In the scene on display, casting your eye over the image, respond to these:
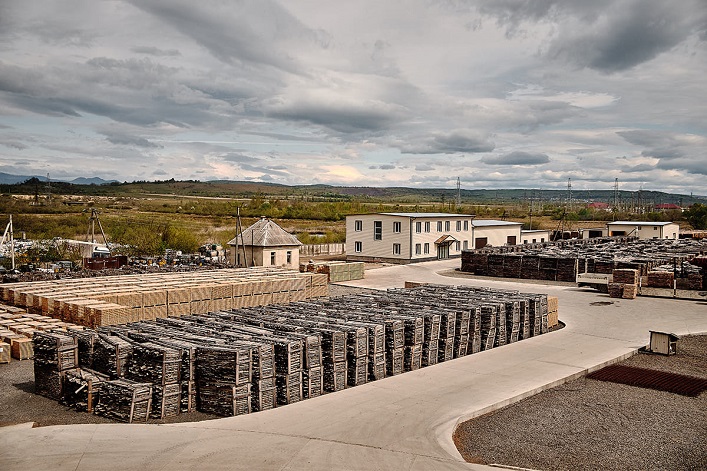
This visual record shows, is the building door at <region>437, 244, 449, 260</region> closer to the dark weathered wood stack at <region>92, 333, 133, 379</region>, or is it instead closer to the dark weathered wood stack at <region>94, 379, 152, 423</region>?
the dark weathered wood stack at <region>92, 333, 133, 379</region>

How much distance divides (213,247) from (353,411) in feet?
147

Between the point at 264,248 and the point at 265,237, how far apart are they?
887mm

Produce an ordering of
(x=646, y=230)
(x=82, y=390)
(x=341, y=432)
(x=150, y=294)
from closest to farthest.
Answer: (x=341, y=432) < (x=82, y=390) < (x=150, y=294) < (x=646, y=230)

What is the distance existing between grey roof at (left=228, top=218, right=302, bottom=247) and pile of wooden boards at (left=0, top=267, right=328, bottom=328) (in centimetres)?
1096

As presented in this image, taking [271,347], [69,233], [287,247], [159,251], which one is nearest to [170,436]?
[271,347]

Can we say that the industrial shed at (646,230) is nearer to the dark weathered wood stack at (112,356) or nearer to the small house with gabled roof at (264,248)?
the small house with gabled roof at (264,248)

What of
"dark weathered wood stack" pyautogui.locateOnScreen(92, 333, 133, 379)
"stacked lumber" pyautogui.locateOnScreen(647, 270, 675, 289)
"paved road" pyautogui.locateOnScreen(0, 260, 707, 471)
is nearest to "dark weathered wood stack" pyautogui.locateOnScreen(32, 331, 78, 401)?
"dark weathered wood stack" pyautogui.locateOnScreen(92, 333, 133, 379)

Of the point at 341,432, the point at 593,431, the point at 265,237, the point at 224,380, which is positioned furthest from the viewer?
the point at 265,237

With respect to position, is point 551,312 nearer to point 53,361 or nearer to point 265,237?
point 53,361

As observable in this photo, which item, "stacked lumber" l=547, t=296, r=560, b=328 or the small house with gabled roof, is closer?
"stacked lumber" l=547, t=296, r=560, b=328

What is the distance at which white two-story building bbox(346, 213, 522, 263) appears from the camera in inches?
2238

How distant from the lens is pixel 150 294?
25.5m

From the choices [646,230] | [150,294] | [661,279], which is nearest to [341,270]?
[150,294]

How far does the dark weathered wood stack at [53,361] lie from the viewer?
15930 millimetres
